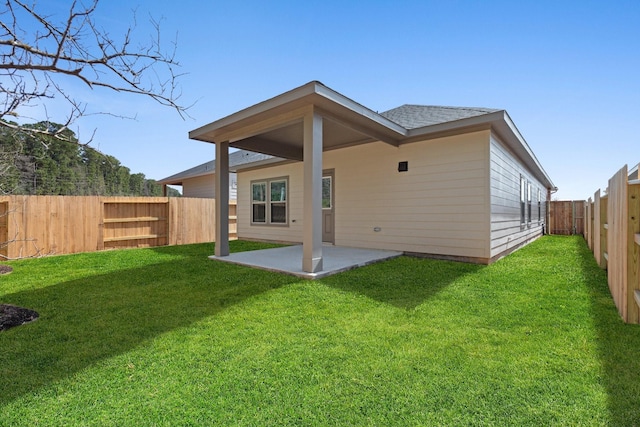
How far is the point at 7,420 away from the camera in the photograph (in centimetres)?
151

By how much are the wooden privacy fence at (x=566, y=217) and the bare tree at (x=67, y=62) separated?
1611 cm

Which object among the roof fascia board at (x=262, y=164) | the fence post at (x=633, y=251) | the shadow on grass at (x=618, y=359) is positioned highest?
the roof fascia board at (x=262, y=164)

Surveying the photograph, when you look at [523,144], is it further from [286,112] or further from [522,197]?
[286,112]

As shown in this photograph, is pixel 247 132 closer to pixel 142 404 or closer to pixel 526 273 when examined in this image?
pixel 142 404

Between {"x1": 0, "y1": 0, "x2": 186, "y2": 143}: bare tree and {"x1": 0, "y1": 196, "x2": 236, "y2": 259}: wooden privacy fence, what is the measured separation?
4.32 metres

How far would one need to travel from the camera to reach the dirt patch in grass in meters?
2.81

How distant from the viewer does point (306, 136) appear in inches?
179

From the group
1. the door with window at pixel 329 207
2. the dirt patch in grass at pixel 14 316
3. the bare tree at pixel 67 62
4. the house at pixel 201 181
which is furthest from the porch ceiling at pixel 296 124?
the house at pixel 201 181

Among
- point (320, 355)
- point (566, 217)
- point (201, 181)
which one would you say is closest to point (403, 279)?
point (320, 355)

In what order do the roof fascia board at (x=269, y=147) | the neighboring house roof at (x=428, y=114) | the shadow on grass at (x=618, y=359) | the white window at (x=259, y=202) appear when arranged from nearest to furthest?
the shadow on grass at (x=618, y=359)
the neighboring house roof at (x=428, y=114)
the roof fascia board at (x=269, y=147)
the white window at (x=259, y=202)

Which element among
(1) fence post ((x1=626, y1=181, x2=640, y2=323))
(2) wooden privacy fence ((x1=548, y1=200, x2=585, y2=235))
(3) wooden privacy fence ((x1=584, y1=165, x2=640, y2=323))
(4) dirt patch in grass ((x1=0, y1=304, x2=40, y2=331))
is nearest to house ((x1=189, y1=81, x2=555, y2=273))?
(3) wooden privacy fence ((x1=584, y1=165, x2=640, y2=323))

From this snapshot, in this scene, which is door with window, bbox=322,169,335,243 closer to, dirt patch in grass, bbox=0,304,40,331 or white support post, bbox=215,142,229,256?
white support post, bbox=215,142,229,256

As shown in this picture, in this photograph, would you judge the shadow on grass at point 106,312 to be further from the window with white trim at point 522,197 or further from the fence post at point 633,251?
the window with white trim at point 522,197

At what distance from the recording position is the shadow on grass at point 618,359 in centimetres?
157
